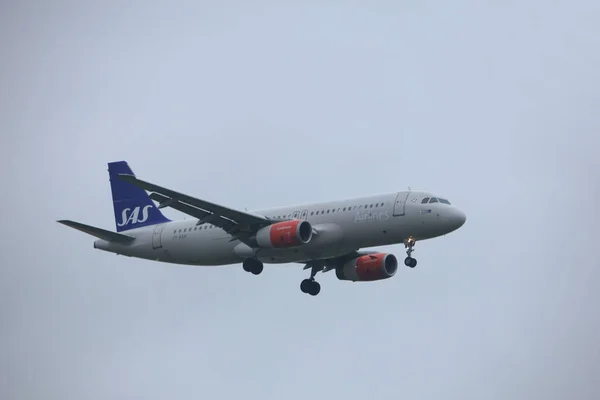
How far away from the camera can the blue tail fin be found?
69.5m

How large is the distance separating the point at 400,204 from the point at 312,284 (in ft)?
36.0

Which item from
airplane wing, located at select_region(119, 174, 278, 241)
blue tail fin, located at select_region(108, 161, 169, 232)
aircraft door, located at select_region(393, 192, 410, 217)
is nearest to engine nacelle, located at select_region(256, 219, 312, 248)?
airplane wing, located at select_region(119, 174, 278, 241)

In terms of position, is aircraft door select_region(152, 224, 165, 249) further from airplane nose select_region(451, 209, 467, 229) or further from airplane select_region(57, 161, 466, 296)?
airplane nose select_region(451, 209, 467, 229)

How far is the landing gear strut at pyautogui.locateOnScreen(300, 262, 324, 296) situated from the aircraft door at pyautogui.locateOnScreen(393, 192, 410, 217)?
9789mm

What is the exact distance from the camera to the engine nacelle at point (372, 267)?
6612 centimetres

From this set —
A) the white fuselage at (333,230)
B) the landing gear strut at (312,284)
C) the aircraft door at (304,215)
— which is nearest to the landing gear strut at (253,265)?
the white fuselage at (333,230)

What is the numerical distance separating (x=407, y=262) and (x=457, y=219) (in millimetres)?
3647

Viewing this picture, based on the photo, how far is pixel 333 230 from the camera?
6019cm

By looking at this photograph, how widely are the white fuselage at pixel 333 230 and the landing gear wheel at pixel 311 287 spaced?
501 cm

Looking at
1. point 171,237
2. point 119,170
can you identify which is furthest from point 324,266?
point 119,170

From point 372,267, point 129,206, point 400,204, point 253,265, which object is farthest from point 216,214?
point 129,206

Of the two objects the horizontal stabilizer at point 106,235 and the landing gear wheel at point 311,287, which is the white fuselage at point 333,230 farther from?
the landing gear wheel at point 311,287

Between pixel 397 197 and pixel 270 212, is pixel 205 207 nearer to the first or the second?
pixel 270 212

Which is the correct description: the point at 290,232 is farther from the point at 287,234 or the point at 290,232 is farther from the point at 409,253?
the point at 409,253
